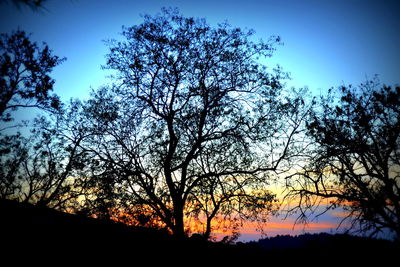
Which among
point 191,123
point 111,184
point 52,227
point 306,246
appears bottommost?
point 306,246

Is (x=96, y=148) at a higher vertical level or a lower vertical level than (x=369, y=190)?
higher

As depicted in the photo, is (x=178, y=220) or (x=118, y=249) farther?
(x=178, y=220)

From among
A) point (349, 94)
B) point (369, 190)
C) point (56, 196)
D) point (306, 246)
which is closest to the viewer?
point (306, 246)

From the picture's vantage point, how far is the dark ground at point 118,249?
4219 millimetres

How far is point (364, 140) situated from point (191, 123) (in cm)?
1164

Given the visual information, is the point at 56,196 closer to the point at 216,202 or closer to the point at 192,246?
the point at 216,202

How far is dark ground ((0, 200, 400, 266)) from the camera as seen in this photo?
4219 millimetres

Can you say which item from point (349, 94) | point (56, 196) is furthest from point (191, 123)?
point (56, 196)

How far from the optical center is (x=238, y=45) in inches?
553

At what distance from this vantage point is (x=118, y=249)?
4965 mm

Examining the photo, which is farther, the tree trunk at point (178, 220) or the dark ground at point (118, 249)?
the tree trunk at point (178, 220)

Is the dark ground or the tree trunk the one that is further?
the tree trunk

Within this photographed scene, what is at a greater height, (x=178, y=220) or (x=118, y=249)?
(x=178, y=220)

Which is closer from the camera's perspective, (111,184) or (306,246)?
(306,246)
